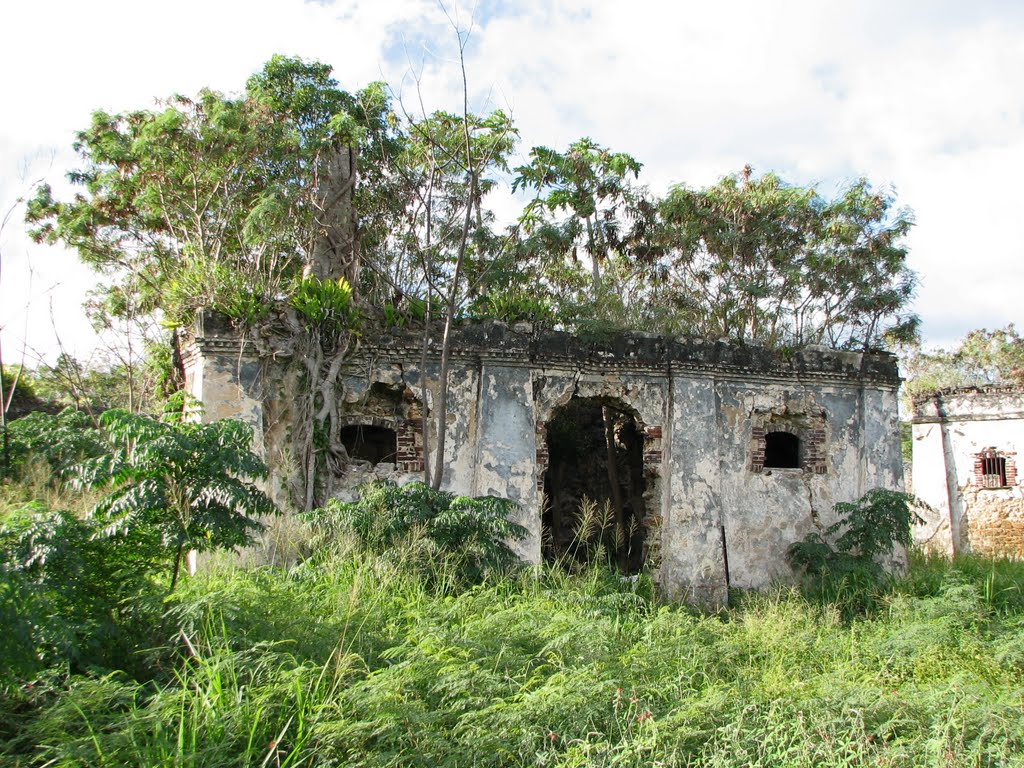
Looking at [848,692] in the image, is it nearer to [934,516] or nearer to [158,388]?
[158,388]

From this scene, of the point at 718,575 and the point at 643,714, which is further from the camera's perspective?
the point at 718,575

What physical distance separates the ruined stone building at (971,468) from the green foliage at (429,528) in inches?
407

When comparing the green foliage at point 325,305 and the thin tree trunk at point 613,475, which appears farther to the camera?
the thin tree trunk at point 613,475

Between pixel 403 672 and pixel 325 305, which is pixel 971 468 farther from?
pixel 403 672

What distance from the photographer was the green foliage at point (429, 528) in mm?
7352

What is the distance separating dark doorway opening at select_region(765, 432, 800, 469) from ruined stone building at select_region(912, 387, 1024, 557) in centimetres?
490

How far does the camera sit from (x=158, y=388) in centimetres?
956

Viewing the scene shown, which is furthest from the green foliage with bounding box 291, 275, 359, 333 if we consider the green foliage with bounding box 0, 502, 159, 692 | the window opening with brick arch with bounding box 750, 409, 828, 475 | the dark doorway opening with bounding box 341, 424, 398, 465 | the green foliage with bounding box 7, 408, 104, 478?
the window opening with brick arch with bounding box 750, 409, 828, 475

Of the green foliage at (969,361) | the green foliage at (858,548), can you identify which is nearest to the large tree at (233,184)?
the green foliage at (858,548)

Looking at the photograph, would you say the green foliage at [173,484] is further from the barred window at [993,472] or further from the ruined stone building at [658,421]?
the barred window at [993,472]

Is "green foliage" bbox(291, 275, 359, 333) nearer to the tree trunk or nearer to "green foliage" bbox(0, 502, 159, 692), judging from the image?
the tree trunk

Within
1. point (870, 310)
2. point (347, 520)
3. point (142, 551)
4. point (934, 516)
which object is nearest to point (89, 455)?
point (347, 520)

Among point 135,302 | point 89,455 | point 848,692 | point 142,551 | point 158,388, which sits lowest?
point 848,692

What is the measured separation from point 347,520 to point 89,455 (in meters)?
5.79
